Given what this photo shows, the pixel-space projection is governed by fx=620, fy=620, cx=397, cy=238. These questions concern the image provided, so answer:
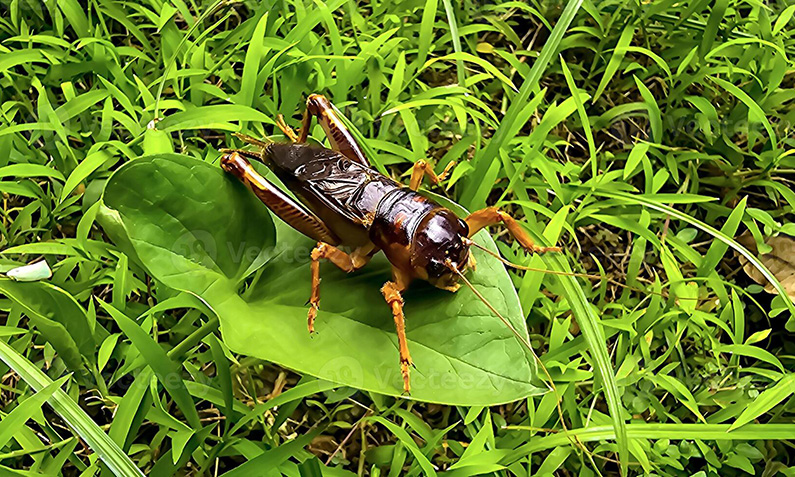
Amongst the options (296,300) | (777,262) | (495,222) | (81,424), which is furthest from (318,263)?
(777,262)

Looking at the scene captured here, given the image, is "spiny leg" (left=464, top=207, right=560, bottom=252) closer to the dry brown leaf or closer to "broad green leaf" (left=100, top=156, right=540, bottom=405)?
"broad green leaf" (left=100, top=156, right=540, bottom=405)

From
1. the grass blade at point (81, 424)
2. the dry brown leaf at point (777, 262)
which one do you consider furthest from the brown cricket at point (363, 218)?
the dry brown leaf at point (777, 262)

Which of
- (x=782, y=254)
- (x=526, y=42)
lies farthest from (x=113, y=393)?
(x=782, y=254)

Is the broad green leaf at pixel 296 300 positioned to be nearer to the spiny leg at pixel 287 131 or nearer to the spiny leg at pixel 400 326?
the spiny leg at pixel 400 326

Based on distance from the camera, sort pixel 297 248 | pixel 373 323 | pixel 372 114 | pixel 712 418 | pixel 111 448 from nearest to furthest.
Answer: pixel 111 448, pixel 373 323, pixel 297 248, pixel 712 418, pixel 372 114

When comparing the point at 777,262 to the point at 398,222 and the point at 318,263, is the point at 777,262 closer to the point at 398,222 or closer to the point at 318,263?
the point at 398,222

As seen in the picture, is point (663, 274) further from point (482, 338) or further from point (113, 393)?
point (113, 393)
